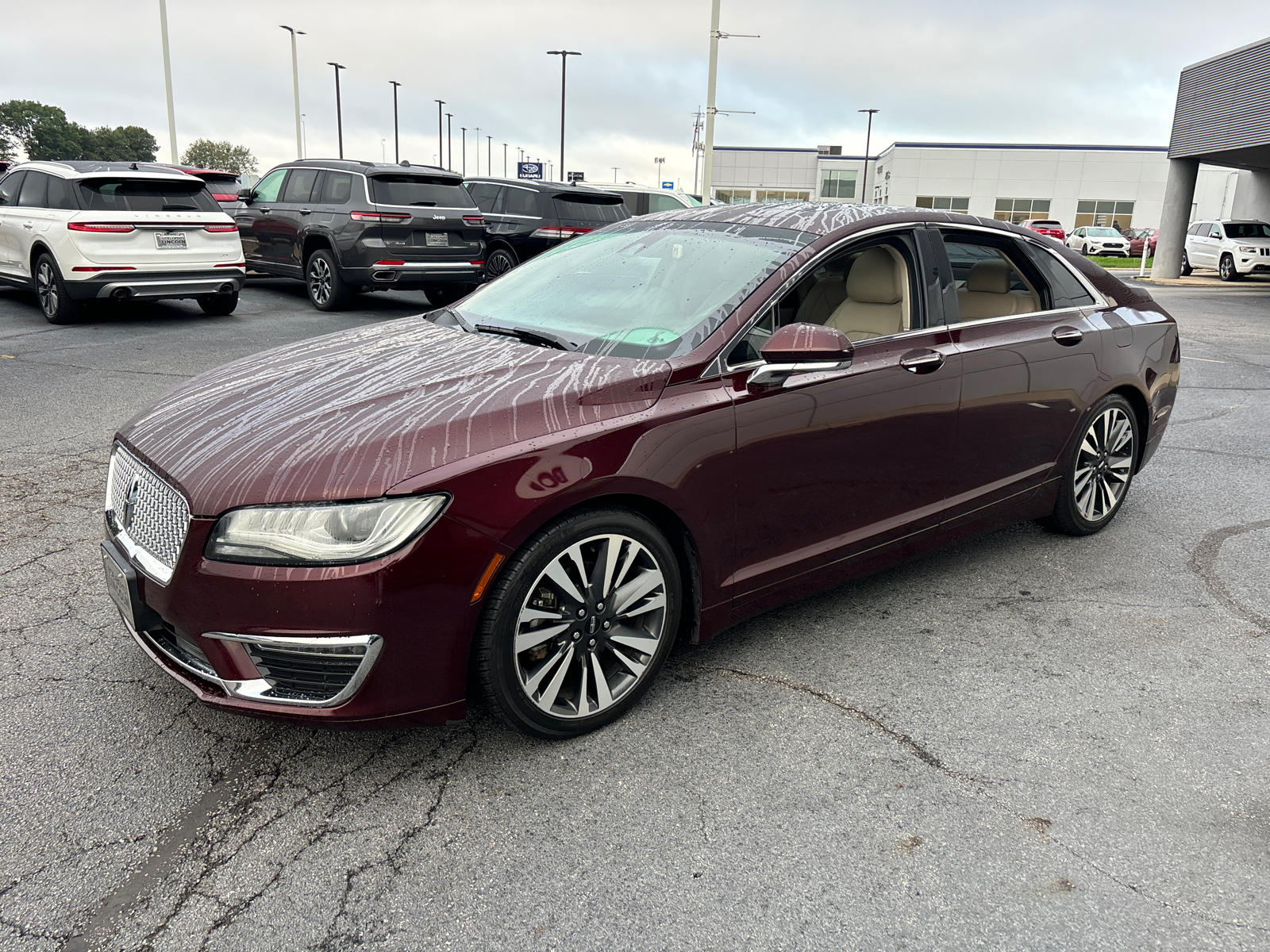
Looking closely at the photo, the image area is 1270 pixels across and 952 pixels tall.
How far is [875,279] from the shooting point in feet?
12.1

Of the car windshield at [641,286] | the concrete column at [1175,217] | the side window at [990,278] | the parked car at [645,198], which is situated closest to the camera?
the car windshield at [641,286]

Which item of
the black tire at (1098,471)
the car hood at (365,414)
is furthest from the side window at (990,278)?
the car hood at (365,414)

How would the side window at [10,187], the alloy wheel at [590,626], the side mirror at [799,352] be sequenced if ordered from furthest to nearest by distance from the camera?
the side window at [10,187], the side mirror at [799,352], the alloy wheel at [590,626]

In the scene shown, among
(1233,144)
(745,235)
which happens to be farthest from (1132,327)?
(1233,144)

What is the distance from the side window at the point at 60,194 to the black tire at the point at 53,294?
1.92 feet

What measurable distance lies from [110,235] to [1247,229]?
3001cm

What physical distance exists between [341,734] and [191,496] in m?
0.88

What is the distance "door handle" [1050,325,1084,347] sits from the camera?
162 inches

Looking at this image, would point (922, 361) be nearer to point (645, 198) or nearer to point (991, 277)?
→ point (991, 277)

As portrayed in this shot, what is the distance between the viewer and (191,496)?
248 centimetres

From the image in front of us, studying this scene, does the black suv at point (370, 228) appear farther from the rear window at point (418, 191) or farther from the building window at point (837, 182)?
the building window at point (837, 182)

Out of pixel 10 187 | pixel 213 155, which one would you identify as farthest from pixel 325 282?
pixel 213 155

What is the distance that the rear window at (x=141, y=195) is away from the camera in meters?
9.95

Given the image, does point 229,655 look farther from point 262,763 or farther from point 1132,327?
point 1132,327
